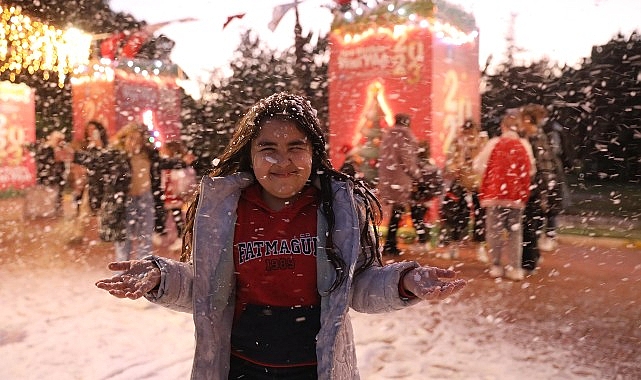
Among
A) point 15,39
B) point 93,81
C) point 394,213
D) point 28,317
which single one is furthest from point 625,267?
point 93,81

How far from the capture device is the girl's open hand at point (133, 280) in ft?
5.90

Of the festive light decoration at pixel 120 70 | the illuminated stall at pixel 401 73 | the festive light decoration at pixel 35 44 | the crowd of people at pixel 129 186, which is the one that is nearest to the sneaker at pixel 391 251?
the illuminated stall at pixel 401 73

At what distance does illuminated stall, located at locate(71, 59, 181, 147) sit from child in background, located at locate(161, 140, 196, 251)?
576 centimetres

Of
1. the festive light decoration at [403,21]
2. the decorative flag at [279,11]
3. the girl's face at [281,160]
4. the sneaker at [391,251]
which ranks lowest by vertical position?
the sneaker at [391,251]

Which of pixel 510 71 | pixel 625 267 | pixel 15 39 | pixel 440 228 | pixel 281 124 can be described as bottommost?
pixel 625 267

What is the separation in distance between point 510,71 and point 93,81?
59.3ft

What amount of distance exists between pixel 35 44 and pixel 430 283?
26.9ft

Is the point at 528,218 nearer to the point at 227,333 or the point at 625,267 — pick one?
the point at 625,267

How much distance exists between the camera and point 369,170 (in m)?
8.28

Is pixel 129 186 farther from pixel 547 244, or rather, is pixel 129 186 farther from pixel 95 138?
pixel 547 244

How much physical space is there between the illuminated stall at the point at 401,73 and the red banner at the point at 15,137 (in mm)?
7148

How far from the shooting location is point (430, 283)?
184 centimetres

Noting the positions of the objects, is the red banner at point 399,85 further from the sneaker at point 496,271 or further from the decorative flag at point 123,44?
the decorative flag at point 123,44

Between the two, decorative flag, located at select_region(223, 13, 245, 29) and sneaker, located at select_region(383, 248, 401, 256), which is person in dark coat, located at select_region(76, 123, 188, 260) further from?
sneaker, located at select_region(383, 248, 401, 256)
